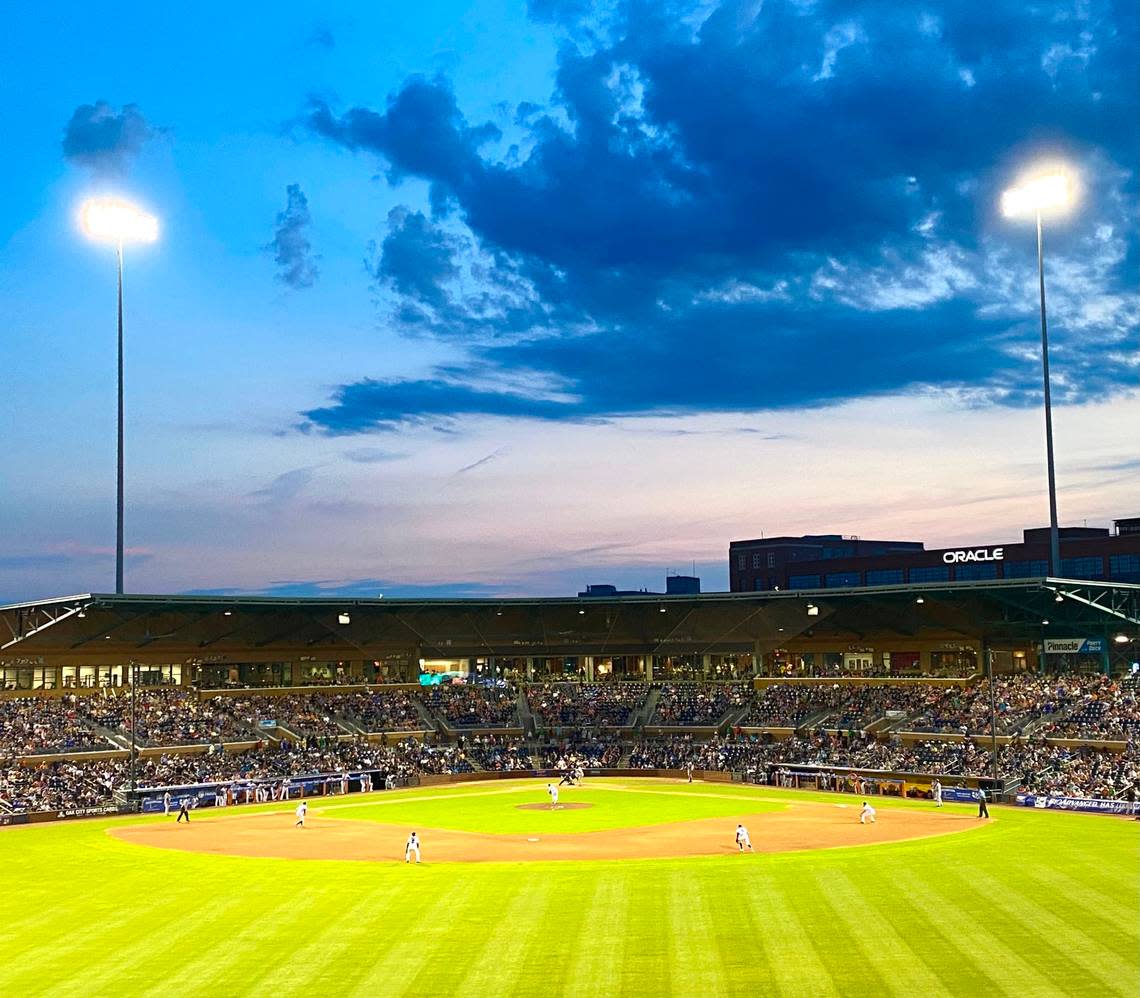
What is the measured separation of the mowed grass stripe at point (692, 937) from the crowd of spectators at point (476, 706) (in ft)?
177

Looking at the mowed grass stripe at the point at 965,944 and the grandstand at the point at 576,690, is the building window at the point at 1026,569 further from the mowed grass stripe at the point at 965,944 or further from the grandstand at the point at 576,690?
A: the mowed grass stripe at the point at 965,944

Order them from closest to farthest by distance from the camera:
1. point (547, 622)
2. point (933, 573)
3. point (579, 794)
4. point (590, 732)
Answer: point (579, 794) < point (590, 732) < point (547, 622) < point (933, 573)

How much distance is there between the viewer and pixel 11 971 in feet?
86.8

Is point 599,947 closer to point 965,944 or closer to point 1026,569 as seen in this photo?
point 965,944

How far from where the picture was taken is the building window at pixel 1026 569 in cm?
10406

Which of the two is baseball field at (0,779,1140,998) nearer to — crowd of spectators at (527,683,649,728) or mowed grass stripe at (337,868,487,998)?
mowed grass stripe at (337,868,487,998)

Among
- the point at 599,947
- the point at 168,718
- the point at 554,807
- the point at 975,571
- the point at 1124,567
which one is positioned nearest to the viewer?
the point at 599,947

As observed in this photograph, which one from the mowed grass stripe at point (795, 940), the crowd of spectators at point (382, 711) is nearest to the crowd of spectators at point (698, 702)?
the crowd of spectators at point (382, 711)

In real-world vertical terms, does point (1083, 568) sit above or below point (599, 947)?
above

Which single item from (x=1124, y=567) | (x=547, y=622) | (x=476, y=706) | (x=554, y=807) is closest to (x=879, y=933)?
(x=554, y=807)

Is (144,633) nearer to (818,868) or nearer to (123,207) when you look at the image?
(123,207)

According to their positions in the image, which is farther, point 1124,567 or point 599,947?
point 1124,567

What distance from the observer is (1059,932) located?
2784cm

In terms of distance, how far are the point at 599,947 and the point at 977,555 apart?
77323 millimetres
